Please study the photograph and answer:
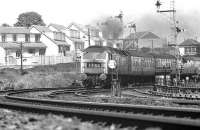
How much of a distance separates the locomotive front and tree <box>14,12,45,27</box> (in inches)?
2876

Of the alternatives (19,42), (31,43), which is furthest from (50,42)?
(19,42)

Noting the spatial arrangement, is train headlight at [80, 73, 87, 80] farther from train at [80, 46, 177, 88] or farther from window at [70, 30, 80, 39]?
window at [70, 30, 80, 39]

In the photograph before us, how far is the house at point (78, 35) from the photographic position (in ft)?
268

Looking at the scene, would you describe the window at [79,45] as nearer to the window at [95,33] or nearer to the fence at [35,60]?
the window at [95,33]

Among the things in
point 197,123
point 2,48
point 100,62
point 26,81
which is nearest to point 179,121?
point 197,123

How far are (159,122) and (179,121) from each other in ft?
1.23

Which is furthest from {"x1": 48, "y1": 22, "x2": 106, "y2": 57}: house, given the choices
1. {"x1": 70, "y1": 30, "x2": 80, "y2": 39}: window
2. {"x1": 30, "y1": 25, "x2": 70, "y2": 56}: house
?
{"x1": 30, "y1": 25, "x2": 70, "y2": 56}: house

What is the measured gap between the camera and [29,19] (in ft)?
329

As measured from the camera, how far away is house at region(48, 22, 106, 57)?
81750mm

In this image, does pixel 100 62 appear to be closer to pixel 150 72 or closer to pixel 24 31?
pixel 150 72

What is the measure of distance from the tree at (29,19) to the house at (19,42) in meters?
27.1

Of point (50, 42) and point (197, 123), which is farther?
point (50, 42)

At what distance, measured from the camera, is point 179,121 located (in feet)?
20.9

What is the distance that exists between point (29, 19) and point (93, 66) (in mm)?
74529
